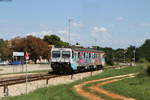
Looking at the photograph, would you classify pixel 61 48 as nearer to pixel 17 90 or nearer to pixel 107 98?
pixel 17 90

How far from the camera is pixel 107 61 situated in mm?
75188

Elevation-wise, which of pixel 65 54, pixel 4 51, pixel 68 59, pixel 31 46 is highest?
pixel 31 46

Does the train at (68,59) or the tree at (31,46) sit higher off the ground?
the tree at (31,46)

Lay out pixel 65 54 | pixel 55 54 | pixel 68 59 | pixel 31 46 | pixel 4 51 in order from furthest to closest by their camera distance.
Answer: pixel 4 51
pixel 31 46
pixel 55 54
pixel 65 54
pixel 68 59

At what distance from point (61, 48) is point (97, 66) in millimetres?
12480

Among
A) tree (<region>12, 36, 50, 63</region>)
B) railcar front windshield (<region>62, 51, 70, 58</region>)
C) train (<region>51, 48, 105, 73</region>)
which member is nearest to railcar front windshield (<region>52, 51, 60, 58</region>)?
train (<region>51, 48, 105, 73</region>)

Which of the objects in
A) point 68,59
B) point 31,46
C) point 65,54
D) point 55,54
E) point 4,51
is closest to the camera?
point 68,59

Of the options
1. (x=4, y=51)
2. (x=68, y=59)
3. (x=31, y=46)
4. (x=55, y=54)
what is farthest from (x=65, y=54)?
(x=4, y=51)

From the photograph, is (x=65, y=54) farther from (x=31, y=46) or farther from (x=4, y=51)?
(x=4, y=51)

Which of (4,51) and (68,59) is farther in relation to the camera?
(4,51)

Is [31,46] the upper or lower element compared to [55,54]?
upper

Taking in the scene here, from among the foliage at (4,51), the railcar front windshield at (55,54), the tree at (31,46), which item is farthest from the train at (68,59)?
the foliage at (4,51)

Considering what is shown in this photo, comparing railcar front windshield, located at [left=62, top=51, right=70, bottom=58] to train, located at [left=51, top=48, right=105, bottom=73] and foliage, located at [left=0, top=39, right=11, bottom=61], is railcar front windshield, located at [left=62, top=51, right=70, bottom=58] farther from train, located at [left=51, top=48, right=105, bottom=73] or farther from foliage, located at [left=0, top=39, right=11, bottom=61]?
foliage, located at [left=0, top=39, right=11, bottom=61]

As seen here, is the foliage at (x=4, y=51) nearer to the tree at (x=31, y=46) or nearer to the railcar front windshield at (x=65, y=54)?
the tree at (x=31, y=46)
